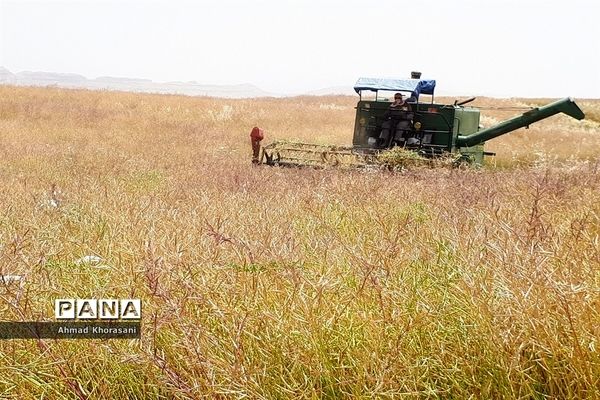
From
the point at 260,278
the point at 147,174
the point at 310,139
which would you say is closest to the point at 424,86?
the point at 147,174

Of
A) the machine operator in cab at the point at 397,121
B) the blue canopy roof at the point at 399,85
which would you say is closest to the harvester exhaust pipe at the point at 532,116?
the machine operator in cab at the point at 397,121

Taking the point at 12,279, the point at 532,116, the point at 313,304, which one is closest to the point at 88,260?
the point at 12,279

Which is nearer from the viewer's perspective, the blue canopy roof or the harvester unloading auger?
the harvester unloading auger

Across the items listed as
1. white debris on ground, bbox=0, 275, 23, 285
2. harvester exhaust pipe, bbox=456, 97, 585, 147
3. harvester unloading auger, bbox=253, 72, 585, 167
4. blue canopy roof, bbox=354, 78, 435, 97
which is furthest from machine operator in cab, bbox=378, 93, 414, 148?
white debris on ground, bbox=0, 275, 23, 285

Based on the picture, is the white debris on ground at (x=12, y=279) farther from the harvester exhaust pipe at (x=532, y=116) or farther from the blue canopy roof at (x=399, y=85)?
the harvester exhaust pipe at (x=532, y=116)

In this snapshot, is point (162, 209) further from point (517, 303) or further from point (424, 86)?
point (424, 86)

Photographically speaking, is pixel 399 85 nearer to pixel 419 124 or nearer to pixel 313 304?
pixel 419 124

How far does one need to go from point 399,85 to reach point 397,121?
2.65ft

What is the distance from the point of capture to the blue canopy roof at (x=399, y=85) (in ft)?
36.3

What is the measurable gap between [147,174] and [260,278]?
6.27 meters

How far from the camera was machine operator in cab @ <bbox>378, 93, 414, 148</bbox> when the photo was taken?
36.9ft

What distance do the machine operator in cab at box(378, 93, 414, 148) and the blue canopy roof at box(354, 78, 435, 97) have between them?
265 mm

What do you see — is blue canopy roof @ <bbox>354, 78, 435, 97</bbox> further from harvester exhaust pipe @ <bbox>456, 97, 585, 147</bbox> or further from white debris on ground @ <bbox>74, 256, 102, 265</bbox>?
white debris on ground @ <bbox>74, 256, 102, 265</bbox>

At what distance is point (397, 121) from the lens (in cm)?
1139
